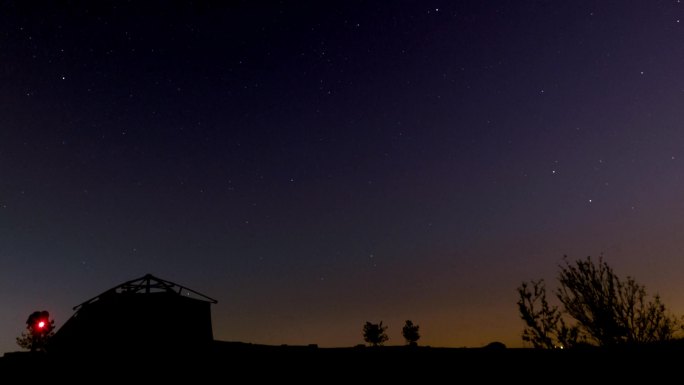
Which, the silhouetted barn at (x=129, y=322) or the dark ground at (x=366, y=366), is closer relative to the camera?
the dark ground at (x=366, y=366)

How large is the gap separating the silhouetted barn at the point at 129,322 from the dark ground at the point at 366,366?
503 inches

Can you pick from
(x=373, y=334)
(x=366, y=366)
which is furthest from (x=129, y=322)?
(x=373, y=334)

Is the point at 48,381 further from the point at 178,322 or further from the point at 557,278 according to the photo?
the point at 557,278

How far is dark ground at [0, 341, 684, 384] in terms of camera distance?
5.25 metres

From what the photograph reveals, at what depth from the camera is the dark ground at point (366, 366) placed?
207 inches

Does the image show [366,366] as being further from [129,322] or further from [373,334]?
[373,334]

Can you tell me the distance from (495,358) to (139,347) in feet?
57.9

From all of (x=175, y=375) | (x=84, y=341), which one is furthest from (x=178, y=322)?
(x=175, y=375)

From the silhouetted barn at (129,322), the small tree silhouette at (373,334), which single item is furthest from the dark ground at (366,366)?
the small tree silhouette at (373,334)

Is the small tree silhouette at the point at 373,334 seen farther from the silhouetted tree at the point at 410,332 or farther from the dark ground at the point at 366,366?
the dark ground at the point at 366,366

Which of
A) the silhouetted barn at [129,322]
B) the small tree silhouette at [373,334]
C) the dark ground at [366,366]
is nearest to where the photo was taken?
the dark ground at [366,366]

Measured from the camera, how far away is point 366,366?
20.6 ft

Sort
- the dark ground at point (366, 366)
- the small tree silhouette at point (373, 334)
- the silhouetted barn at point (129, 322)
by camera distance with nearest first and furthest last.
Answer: the dark ground at point (366, 366) < the silhouetted barn at point (129, 322) < the small tree silhouette at point (373, 334)

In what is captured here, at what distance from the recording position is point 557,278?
2573 centimetres
